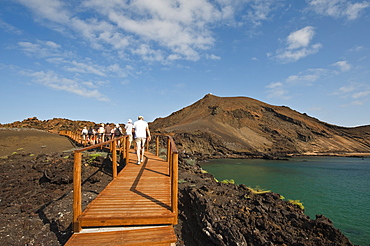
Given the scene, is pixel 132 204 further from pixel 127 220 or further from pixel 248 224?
pixel 248 224

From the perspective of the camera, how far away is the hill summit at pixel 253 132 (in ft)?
198

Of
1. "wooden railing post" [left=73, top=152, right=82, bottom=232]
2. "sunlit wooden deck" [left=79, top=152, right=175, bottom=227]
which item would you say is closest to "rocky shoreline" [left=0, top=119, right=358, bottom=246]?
"sunlit wooden deck" [left=79, top=152, right=175, bottom=227]

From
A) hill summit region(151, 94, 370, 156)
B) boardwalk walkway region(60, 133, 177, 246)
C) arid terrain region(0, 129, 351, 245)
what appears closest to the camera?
boardwalk walkway region(60, 133, 177, 246)

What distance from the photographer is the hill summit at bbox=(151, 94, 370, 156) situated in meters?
60.2

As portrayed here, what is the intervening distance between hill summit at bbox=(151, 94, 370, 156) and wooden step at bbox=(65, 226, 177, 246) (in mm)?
48151

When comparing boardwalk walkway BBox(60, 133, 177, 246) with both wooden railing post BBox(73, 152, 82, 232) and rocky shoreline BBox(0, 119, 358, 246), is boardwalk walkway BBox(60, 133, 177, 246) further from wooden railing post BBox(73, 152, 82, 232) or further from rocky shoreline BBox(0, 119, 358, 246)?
rocky shoreline BBox(0, 119, 358, 246)

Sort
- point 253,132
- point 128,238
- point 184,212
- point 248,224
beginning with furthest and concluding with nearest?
point 253,132
point 184,212
point 248,224
point 128,238

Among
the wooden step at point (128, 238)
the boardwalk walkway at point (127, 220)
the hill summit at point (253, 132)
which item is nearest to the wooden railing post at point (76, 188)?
the boardwalk walkway at point (127, 220)

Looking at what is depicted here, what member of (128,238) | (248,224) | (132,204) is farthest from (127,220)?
(248,224)

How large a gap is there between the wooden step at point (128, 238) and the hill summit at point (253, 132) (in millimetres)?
48151

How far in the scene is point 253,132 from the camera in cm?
8231

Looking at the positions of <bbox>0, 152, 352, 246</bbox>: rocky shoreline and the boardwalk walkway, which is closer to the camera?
the boardwalk walkway

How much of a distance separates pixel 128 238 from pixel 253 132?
83497mm

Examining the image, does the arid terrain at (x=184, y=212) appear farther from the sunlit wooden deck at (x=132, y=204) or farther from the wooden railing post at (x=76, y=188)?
the wooden railing post at (x=76, y=188)
